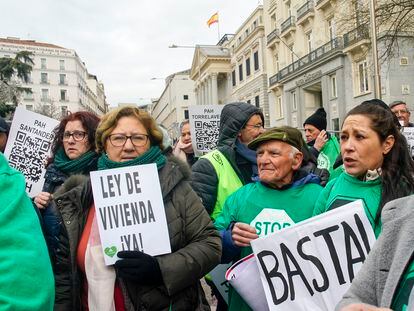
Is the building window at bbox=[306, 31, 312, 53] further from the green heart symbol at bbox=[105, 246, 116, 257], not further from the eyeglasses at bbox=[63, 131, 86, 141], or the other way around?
the green heart symbol at bbox=[105, 246, 116, 257]

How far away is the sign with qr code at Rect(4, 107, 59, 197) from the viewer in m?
3.65

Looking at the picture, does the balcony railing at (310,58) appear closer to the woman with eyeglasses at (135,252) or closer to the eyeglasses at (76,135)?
the eyeglasses at (76,135)

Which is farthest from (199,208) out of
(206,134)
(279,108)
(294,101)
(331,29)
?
(279,108)

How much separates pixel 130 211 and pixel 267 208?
32.2 inches

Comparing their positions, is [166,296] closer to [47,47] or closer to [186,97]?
[186,97]

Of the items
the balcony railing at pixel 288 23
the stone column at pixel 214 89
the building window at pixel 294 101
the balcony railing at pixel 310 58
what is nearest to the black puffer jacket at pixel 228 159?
the balcony railing at pixel 310 58

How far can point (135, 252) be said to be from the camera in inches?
80.7

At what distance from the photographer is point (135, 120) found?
2.48 meters

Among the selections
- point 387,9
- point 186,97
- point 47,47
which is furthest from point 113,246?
point 47,47

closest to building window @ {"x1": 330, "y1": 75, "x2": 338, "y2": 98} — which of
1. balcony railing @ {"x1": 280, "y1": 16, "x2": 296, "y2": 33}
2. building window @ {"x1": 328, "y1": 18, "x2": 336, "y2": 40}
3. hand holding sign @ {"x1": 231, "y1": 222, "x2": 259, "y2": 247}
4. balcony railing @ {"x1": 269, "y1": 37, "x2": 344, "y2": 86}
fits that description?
balcony railing @ {"x1": 269, "y1": 37, "x2": 344, "y2": 86}

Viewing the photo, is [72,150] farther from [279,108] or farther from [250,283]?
[279,108]

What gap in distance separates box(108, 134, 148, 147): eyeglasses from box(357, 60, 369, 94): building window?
25661mm

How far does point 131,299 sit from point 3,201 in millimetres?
1122

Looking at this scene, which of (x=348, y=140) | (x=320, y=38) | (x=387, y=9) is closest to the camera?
(x=348, y=140)
